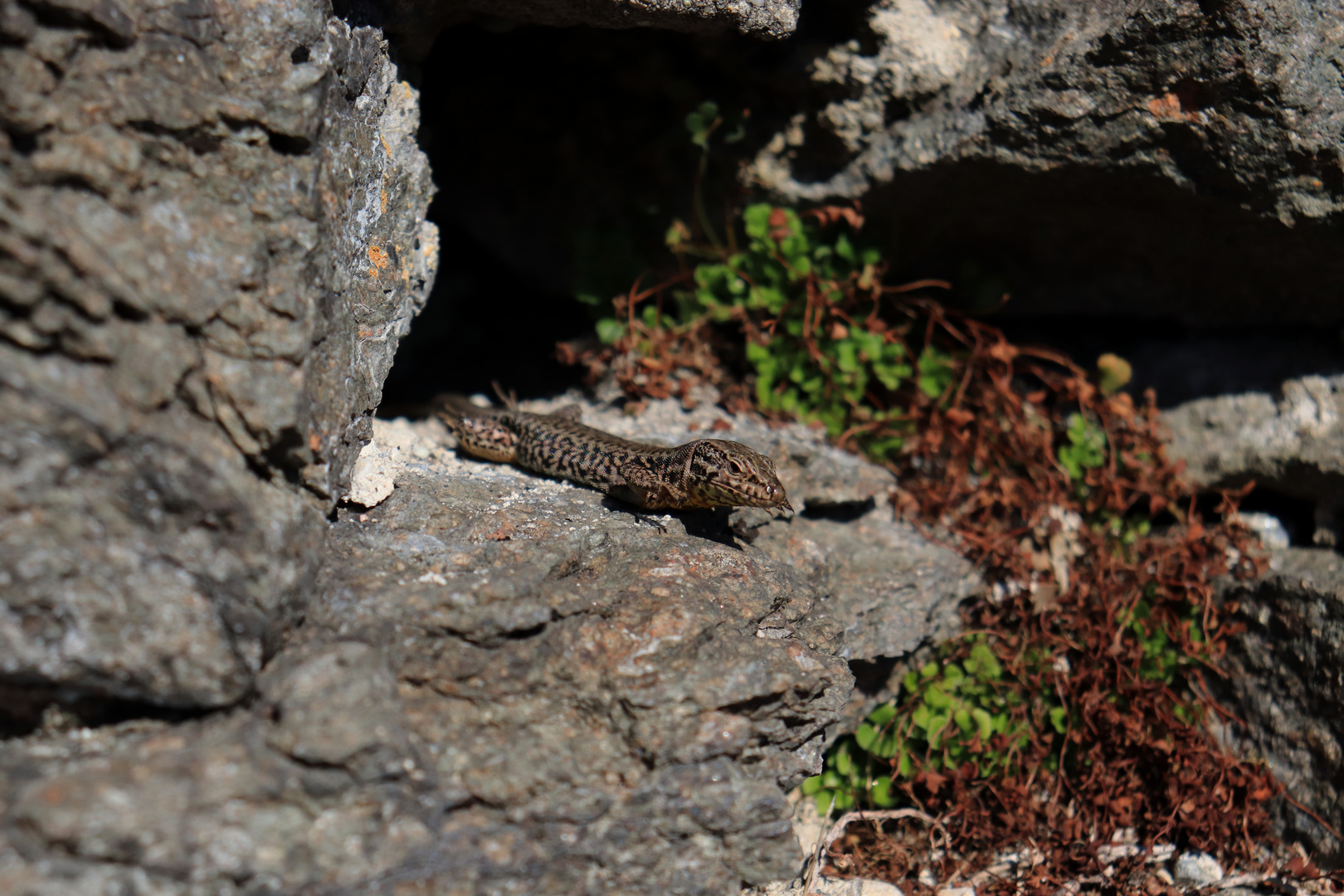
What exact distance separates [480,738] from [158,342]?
1583mm

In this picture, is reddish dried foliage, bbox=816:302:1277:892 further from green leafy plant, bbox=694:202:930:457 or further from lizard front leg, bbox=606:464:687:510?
lizard front leg, bbox=606:464:687:510

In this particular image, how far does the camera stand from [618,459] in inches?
165

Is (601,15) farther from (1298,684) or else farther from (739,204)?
(1298,684)

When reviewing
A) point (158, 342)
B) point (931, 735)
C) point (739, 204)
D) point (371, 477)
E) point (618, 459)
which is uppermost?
point (739, 204)

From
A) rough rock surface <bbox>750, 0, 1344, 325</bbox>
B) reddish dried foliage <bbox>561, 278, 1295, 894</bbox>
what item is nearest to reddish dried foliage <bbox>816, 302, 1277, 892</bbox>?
reddish dried foliage <bbox>561, 278, 1295, 894</bbox>

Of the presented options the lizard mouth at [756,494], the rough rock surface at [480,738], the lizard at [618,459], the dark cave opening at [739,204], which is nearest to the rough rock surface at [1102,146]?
the dark cave opening at [739,204]

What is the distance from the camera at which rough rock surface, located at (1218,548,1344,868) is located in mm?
4078

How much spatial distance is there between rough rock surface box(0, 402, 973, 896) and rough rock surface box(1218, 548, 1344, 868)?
2294 mm

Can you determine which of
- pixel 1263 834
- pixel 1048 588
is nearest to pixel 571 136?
pixel 1048 588

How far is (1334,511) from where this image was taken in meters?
4.67

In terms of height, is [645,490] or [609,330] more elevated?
[609,330]

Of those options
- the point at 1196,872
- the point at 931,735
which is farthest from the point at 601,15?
the point at 1196,872

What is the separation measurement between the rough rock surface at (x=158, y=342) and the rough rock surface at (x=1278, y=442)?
475 cm

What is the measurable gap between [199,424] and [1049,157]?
3970mm
